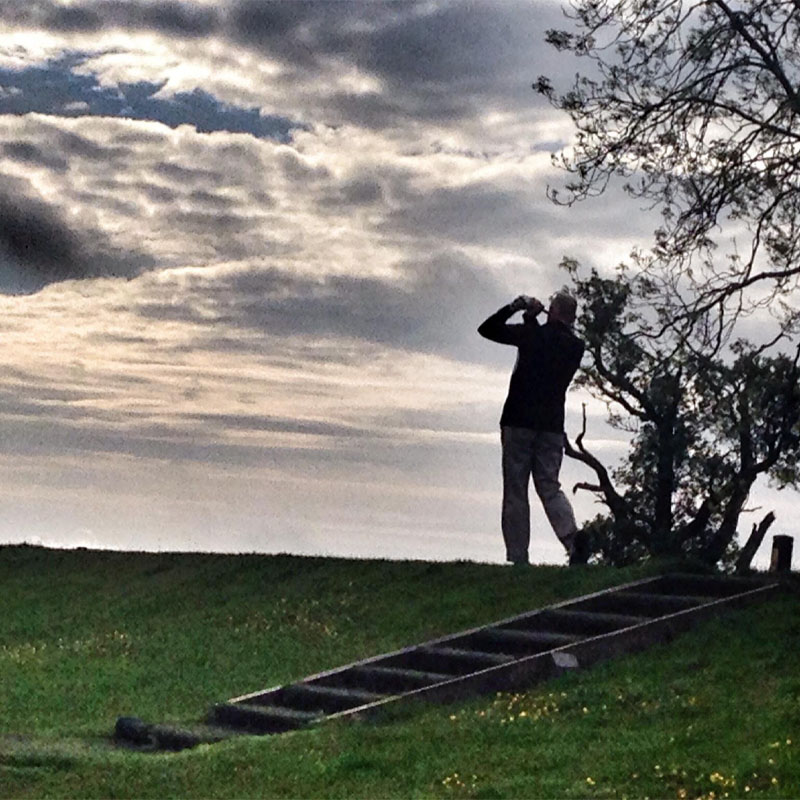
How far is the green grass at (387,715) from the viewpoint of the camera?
10703 millimetres

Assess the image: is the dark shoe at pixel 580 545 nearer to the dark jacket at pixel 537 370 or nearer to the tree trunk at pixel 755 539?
the dark jacket at pixel 537 370

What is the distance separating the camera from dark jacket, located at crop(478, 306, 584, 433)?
55.6ft

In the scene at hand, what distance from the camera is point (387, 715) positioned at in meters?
12.8

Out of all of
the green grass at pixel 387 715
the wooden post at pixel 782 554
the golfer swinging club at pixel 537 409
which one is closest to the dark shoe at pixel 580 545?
the golfer swinging club at pixel 537 409

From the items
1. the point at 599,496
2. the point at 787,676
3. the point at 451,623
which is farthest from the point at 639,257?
the point at 599,496

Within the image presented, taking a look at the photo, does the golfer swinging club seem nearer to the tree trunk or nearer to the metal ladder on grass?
the metal ladder on grass

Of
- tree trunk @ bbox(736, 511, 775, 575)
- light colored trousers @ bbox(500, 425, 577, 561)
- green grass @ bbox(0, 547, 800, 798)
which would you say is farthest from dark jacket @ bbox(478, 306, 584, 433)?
tree trunk @ bbox(736, 511, 775, 575)

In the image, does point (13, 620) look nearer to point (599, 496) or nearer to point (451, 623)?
point (451, 623)

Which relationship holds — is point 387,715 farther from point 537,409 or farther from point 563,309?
point 563,309

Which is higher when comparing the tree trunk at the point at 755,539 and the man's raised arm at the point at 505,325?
the man's raised arm at the point at 505,325

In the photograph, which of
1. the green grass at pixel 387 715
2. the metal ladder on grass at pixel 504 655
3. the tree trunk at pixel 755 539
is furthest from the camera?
the tree trunk at pixel 755 539

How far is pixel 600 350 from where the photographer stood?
1059 inches

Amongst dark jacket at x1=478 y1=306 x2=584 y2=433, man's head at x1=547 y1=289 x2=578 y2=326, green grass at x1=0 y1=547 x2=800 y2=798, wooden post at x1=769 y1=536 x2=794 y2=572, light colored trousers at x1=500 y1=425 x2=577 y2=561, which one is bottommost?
green grass at x1=0 y1=547 x2=800 y2=798

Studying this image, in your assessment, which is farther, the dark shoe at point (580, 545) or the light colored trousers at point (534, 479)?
the dark shoe at point (580, 545)
